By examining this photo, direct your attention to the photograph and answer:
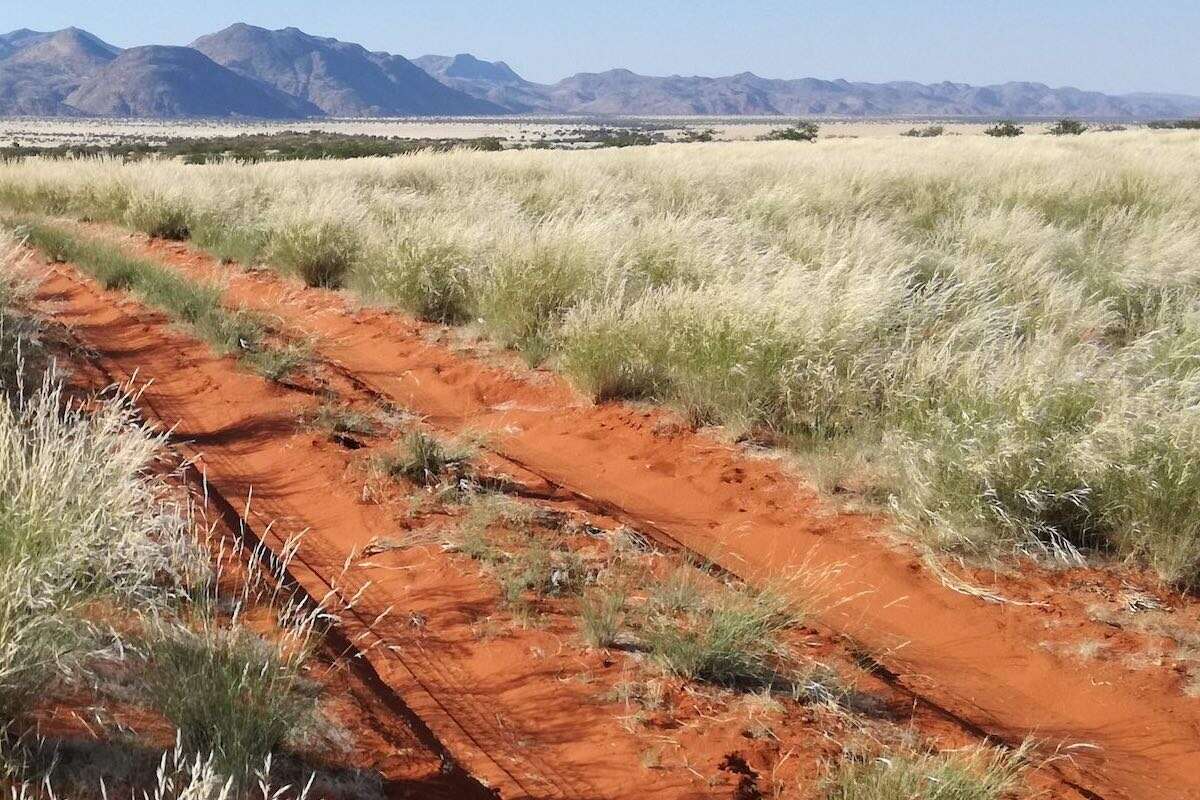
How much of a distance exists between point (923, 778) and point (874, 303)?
396 centimetres

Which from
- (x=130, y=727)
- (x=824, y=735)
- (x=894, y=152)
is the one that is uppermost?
(x=894, y=152)

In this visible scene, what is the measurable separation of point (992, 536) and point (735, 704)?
1.87m

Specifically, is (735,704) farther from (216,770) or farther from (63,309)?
(63,309)

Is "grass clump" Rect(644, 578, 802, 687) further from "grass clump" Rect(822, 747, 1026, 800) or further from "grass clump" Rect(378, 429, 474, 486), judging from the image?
"grass clump" Rect(378, 429, 474, 486)

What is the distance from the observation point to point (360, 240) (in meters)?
10.2

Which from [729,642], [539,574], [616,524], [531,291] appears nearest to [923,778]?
[729,642]

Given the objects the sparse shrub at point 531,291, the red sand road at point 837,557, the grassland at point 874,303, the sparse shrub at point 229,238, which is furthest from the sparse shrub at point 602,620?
the sparse shrub at point 229,238

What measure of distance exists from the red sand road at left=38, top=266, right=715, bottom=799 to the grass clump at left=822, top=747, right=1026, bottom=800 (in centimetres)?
44

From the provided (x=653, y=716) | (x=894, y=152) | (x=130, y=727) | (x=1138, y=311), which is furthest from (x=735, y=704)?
(x=894, y=152)

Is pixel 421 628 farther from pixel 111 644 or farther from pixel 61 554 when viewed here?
pixel 61 554

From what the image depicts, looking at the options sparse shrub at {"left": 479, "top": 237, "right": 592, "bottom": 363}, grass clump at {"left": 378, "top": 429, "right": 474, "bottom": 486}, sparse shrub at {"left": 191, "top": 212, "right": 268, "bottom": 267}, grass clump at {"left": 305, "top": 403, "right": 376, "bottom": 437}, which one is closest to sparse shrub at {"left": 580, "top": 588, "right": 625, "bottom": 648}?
grass clump at {"left": 378, "top": 429, "right": 474, "bottom": 486}

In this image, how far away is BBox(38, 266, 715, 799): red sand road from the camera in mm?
2803

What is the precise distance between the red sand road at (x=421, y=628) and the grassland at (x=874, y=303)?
206 cm

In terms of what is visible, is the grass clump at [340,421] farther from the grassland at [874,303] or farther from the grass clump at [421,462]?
the grassland at [874,303]
